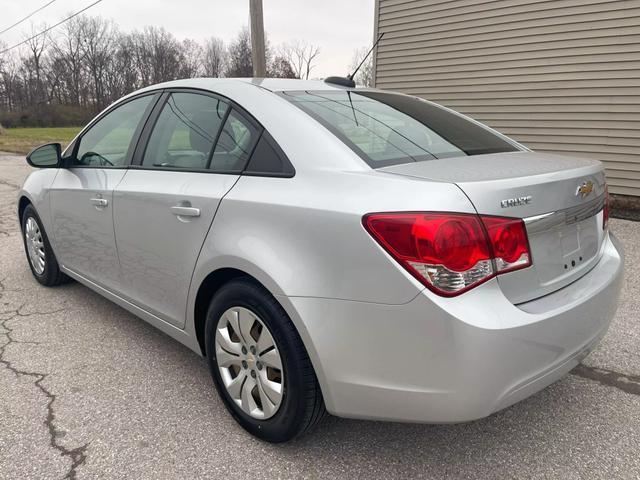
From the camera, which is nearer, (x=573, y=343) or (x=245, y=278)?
(x=573, y=343)

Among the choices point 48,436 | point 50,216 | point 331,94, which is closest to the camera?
point 48,436

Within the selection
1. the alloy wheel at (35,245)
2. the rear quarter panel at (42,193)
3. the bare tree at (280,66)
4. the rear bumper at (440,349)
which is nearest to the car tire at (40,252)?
the alloy wheel at (35,245)

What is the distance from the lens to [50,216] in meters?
3.66

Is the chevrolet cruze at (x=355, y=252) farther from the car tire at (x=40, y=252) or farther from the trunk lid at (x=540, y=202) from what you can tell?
the car tire at (x=40, y=252)

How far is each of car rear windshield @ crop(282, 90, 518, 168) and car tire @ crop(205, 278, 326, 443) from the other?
2.28 ft

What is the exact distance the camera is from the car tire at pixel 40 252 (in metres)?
3.92

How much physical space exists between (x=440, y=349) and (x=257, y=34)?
871 cm

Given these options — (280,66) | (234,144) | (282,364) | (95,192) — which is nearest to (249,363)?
(282,364)

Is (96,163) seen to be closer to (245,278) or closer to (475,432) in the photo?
Answer: (245,278)

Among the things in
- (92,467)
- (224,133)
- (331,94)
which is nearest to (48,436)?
(92,467)

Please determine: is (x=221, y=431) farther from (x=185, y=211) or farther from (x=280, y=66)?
(x=280, y=66)

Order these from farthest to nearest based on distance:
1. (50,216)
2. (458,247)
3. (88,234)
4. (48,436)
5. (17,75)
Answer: (17,75) → (50,216) → (88,234) → (48,436) → (458,247)

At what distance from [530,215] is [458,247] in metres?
0.33

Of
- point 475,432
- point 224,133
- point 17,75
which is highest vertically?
point 17,75
